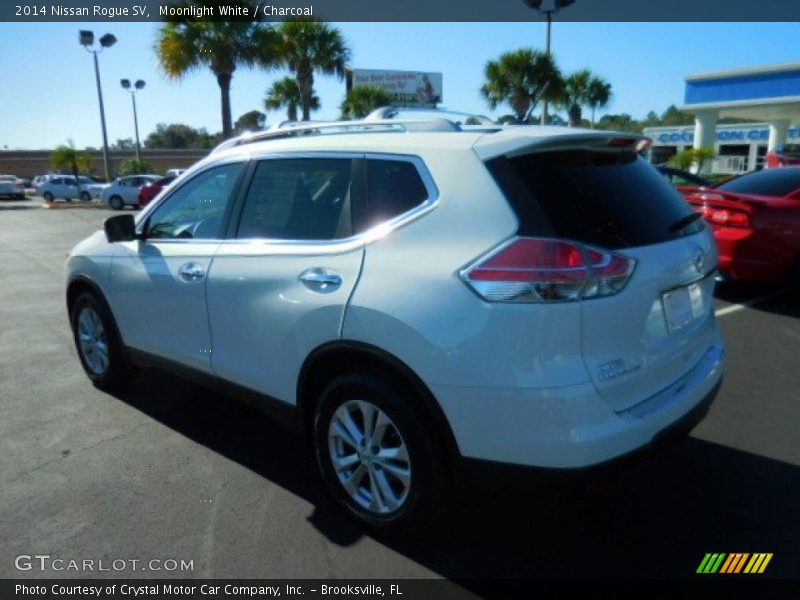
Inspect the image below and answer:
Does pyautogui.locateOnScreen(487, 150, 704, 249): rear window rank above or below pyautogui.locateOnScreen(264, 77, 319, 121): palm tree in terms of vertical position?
below

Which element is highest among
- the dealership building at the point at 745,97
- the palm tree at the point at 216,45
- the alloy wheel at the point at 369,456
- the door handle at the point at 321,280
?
the palm tree at the point at 216,45

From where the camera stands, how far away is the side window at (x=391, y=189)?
2699 millimetres

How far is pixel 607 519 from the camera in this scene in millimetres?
2973

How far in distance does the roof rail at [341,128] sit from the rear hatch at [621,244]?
517 mm

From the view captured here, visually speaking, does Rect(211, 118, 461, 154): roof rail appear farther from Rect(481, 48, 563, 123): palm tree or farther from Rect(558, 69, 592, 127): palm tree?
Rect(558, 69, 592, 127): palm tree

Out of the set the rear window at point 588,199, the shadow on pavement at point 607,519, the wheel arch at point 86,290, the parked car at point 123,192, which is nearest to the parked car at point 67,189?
the parked car at point 123,192

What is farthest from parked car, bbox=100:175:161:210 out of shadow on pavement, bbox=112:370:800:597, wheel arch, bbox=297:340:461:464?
wheel arch, bbox=297:340:461:464

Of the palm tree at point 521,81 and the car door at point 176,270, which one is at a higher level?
the palm tree at point 521,81

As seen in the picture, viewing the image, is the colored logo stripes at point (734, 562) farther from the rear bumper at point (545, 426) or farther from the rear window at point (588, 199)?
the rear window at point (588, 199)

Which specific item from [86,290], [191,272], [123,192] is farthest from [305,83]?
[191,272]

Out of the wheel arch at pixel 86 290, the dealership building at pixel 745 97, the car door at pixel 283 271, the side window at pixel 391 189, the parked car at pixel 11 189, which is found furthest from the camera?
the parked car at pixel 11 189

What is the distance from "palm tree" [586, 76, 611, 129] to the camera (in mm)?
42500

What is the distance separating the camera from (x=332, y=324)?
2.74m

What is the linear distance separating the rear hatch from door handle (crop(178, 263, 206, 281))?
1.78 metres
